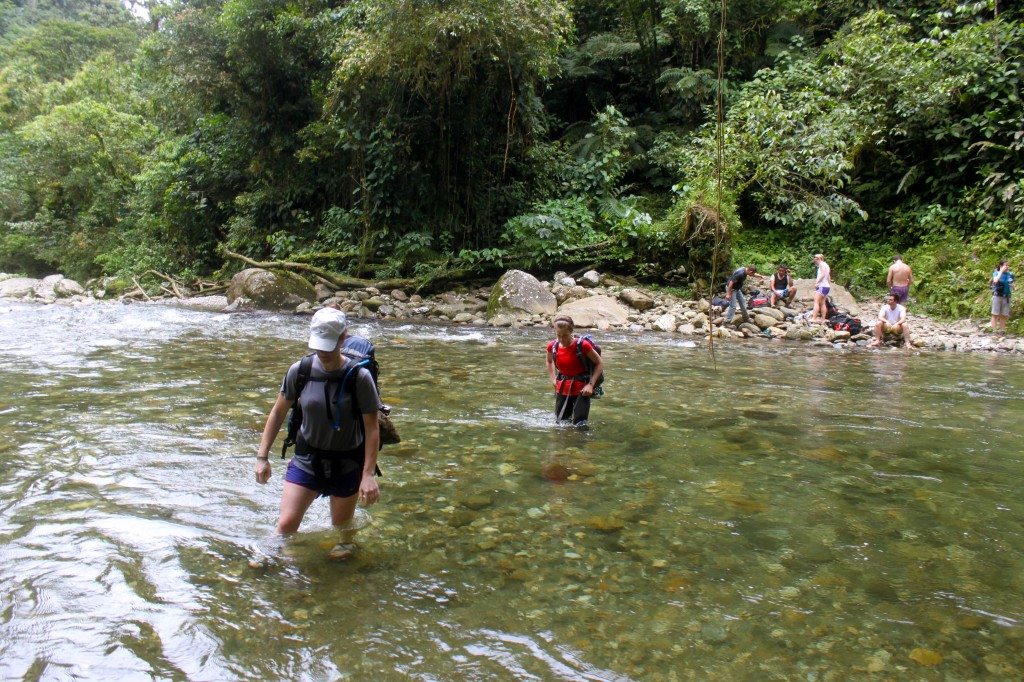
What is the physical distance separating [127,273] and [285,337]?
15.5 m

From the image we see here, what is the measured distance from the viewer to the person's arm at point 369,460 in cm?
385

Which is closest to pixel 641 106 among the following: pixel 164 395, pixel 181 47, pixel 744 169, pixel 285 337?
pixel 744 169

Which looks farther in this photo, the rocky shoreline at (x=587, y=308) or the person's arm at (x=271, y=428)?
the rocky shoreline at (x=587, y=308)

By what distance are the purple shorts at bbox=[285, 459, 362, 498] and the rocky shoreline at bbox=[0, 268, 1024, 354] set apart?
10911mm

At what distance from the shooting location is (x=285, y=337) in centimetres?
1308

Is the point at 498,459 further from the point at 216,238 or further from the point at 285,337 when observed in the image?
the point at 216,238

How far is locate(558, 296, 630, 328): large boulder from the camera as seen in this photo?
1512 cm

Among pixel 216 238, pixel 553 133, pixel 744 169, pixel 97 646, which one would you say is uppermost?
pixel 553 133

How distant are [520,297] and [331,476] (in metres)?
12.3

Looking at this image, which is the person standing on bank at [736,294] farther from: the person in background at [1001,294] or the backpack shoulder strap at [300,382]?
the backpack shoulder strap at [300,382]

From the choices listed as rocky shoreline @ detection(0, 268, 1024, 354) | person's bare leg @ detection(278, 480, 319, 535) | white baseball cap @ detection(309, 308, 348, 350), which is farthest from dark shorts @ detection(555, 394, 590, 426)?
rocky shoreline @ detection(0, 268, 1024, 354)

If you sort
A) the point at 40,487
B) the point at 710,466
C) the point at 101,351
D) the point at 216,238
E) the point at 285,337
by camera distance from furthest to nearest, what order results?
1. the point at 216,238
2. the point at 285,337
3. the point at 101,351
4. the point at 710,466
5. the point at 40,487

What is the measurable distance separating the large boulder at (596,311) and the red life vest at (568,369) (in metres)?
8.01

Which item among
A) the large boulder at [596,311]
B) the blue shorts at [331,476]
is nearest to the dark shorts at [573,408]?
the blue shorts at [331,476]
